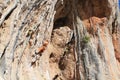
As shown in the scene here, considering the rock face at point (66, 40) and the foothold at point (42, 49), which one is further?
the foothold at point (42, 49)

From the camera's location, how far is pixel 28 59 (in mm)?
6832

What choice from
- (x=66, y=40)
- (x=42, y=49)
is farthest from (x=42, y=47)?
(x=66, y=40)

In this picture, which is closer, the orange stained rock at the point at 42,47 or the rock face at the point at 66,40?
the rock face at the point at 66,40

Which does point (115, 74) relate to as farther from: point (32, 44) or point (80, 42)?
point (32, 44)

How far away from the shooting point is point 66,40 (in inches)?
366

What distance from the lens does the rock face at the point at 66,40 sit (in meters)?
6.33

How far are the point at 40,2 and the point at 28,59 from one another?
136cm

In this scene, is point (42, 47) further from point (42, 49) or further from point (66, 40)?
point (66, 40)

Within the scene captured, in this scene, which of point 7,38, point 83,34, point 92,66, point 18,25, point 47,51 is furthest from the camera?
point 83,34

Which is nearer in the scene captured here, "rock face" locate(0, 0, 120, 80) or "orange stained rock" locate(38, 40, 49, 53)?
"rock face" locate(0, 0, 120, 80)

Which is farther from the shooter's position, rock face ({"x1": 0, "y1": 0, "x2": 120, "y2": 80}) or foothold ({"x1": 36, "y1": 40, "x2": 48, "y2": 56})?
foothold ({"x1": 36, "y1": 40, "x2": 48, "y2": 56})

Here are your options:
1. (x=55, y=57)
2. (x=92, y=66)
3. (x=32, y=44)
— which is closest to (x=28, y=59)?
(x=32, y=44)

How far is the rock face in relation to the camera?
6.33 meters

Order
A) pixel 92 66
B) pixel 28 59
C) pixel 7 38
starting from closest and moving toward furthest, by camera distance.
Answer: pixel 7 38 → pixel 28 59 → pixel 92 66
